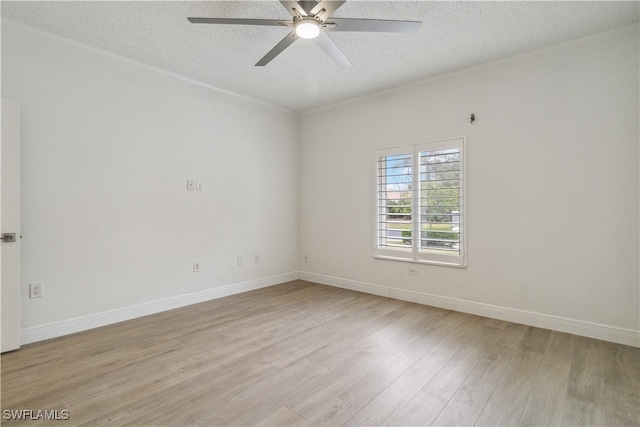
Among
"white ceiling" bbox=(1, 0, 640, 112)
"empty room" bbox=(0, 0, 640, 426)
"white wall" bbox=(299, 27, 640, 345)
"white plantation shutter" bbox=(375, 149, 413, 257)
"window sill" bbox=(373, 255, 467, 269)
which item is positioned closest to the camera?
"empty room" bbox=(0, 0, 640, 426)

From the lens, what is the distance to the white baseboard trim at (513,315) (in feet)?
9.41

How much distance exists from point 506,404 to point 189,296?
3460 mm

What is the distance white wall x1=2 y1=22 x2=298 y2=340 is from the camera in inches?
115

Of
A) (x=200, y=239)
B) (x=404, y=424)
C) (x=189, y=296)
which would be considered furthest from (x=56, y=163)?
(x=404, y=424)

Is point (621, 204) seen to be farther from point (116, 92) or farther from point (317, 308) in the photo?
point (116, 92)

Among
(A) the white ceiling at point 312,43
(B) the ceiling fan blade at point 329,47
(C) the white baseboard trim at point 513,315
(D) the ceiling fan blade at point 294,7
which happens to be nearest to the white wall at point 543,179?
(C) the white baseboard trim at point 513,315

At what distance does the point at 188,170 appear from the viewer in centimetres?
402

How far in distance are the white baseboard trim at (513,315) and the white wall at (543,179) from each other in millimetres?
13

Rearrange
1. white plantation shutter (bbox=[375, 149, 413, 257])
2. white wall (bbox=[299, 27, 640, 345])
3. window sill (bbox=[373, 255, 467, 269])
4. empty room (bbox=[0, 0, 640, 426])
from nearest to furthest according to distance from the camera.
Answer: empty room (bbox=[0, 0, 640, 426]) → white wall (bbox=[299, 27, 640, 345]) → window sill (bbox=[373, 255, 467, 269]) → white plantation shutter (bbox=[375, 149, 413, 257])

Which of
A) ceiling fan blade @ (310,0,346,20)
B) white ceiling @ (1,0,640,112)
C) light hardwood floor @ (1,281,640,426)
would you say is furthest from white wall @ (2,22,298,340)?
ceiling fan blade @ (310,0,346,20)

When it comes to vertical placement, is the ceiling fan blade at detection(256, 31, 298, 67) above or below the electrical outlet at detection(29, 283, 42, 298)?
above

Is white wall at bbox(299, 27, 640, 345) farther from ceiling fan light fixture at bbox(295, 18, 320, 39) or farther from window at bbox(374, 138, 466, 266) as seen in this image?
ceiling fan light fixture at bbox(295, 18, 320, 39)

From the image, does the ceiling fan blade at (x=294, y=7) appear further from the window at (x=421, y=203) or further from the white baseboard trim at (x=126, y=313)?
the white baseboard trim at (x=126, y=313)

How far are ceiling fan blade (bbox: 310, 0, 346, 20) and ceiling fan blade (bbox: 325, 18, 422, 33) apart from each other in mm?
50
